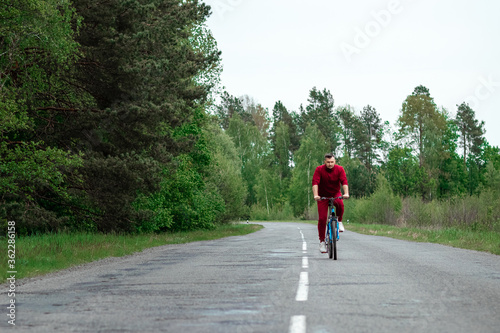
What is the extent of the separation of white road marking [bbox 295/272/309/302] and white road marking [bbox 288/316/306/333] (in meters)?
1.07

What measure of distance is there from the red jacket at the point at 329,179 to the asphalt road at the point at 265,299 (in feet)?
5.87

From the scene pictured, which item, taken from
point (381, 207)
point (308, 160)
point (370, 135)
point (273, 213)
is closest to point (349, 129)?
point (370, 135)

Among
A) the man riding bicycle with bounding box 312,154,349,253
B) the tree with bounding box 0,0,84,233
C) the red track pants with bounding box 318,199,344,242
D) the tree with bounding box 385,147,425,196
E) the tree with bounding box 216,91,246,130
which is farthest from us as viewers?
the tree with bounding box 216,91,246,130

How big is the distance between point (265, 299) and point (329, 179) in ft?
18.1

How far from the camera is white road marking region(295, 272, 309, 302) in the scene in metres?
6.47

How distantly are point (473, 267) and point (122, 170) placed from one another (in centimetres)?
1269

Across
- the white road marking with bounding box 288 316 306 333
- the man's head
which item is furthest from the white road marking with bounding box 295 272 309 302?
the man's head

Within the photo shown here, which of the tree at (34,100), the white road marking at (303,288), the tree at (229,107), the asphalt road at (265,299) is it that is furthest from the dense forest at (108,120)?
the tree at (229,107)

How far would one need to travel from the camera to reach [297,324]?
4.97 meters

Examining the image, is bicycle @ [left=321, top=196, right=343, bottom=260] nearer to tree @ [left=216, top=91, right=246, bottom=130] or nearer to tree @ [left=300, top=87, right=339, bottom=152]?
tree @ [left=300, top=87, right=339, bottom=152]

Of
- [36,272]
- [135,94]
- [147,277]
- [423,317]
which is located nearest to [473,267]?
[423,317]

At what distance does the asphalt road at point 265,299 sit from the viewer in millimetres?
5066

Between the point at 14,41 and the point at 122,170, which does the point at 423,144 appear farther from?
the point at 14,41

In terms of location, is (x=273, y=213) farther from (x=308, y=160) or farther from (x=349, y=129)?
(x=349, y=129)
